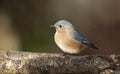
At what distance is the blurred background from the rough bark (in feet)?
16.8

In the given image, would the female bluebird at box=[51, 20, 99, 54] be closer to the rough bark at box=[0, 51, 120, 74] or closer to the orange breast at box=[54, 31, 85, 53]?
the orange breast at box=[54, 31, 85, 53]

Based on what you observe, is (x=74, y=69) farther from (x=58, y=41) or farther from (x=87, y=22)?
(x=87, y=22)

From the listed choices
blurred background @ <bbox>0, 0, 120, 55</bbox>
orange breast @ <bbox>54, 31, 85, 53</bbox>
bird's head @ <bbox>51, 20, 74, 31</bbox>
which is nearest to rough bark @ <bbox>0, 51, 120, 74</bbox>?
orange breast @ <bbox>54, 31, 85, 53</bbox>

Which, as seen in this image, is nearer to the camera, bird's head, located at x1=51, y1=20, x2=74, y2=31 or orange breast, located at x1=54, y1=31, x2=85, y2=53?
orange breast, located at x1=54, y1=31, x2=85, y2=53

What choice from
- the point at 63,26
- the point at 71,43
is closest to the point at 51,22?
the point at 63,26

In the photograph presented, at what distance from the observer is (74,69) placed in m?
5.71

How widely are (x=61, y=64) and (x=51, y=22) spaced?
6.31 m

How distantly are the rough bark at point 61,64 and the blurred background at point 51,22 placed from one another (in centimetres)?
512

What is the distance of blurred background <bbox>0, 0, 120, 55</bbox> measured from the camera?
1152cm

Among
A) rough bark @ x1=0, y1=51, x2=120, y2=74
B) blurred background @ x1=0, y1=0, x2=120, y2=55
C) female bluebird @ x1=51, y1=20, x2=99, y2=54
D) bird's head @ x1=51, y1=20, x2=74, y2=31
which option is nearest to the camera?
rough bark @ x1=0, y1=51, x2=120, y2=74

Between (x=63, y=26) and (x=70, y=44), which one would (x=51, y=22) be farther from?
(x=70, y=44)

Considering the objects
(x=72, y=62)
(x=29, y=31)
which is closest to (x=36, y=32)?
(x=29, y=31)

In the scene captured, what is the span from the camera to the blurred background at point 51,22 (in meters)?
11.5

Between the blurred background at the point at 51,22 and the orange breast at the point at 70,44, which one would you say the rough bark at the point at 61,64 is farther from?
the blurred background at the point at 51,22
